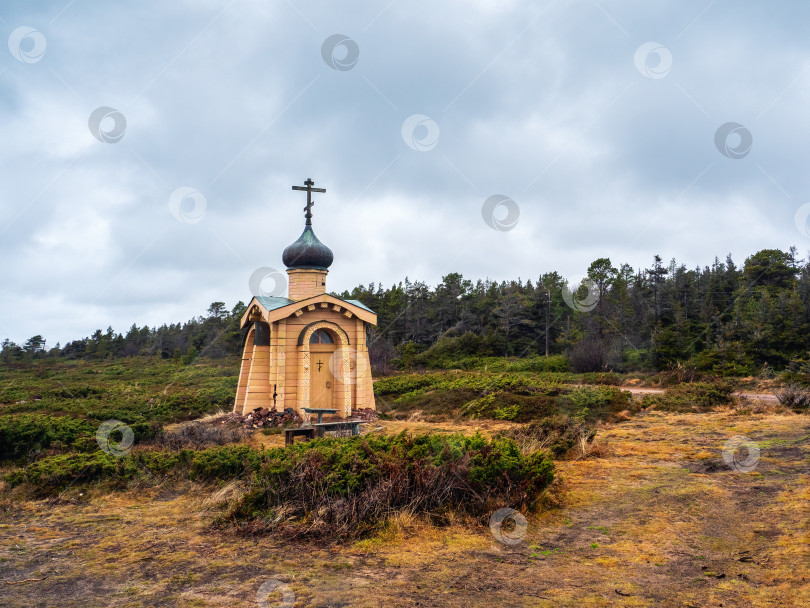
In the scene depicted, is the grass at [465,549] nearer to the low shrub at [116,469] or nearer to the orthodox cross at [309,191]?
the low shrub at [116,469]

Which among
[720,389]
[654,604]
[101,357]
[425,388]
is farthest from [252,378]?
[101,357]

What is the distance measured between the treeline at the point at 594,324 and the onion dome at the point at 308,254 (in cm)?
2105

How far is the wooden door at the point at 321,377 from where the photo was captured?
17.3 meters

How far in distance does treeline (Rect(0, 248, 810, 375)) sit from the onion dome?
21052 mm

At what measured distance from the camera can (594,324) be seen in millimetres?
46969

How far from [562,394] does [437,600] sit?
15.2 metres

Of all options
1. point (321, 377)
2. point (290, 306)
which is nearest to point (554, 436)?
point (321, 377)

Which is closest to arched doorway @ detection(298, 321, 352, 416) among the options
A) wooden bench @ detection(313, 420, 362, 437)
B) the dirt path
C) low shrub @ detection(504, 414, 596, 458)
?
wooden bench @ detection(313, 420, 362, 437)

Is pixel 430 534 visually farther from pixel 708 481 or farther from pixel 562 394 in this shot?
pixel 562 394

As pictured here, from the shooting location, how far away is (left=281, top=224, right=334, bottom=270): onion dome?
18.0m

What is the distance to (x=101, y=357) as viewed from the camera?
62969mm

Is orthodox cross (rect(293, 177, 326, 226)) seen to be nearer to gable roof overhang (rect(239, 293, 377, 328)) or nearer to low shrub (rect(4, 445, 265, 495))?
gable roof overhang (rect(239, 293, 377, 328))

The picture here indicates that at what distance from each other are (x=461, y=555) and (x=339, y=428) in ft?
25.0

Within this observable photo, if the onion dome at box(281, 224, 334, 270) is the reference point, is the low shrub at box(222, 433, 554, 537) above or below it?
below
